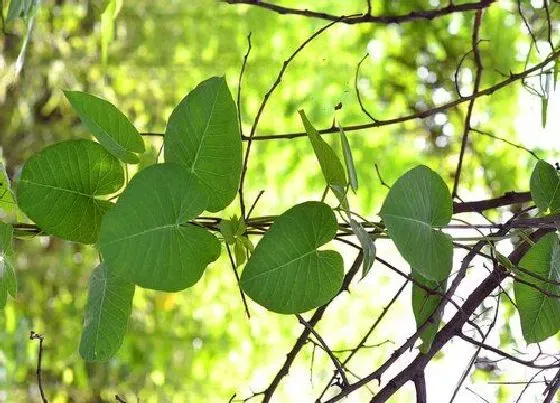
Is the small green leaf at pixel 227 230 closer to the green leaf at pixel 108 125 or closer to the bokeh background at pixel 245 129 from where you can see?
the green leaf at pixel 108 125

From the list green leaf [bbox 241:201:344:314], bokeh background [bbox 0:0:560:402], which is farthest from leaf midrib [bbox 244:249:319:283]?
bokeh background [bbox 0:0:560:402]

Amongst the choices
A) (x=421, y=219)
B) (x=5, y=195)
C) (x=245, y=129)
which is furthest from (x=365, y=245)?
(x=245, y=129)

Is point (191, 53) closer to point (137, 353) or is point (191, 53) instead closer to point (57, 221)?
point (137, 353)

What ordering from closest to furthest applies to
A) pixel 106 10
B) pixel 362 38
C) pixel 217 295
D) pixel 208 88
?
pixel 208 88, pixel 106 10, pixel 362 38, pixel 217 295

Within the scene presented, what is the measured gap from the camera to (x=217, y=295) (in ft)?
3.64

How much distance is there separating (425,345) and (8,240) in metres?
0.13

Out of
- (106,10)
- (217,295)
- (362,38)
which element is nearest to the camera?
(106,10)

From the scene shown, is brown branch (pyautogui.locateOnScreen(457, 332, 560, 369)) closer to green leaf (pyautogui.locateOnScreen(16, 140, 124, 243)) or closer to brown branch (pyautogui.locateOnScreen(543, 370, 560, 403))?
brown branch (pyautogui.locateOnScreen(543, 370, 560, 403))

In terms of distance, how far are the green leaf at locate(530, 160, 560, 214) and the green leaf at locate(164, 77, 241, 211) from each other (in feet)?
0.31

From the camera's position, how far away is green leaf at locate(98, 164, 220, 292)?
164 mm

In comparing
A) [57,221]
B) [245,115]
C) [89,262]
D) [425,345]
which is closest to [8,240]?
[57,221]

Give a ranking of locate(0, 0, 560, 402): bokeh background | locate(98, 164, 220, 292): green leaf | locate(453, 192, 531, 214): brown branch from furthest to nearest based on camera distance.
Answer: locate(0, 0, 560, 402): bokeh background → locate(453, 192, 531, 214): brown branch → locate(98, 164, 220, 292): green leaf

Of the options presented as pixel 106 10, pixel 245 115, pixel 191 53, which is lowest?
pixel 106 10

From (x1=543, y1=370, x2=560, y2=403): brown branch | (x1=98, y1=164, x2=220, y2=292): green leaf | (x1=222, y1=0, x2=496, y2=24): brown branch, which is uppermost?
(x1=222, y1=0, x2=496, y2=24): brown branch
